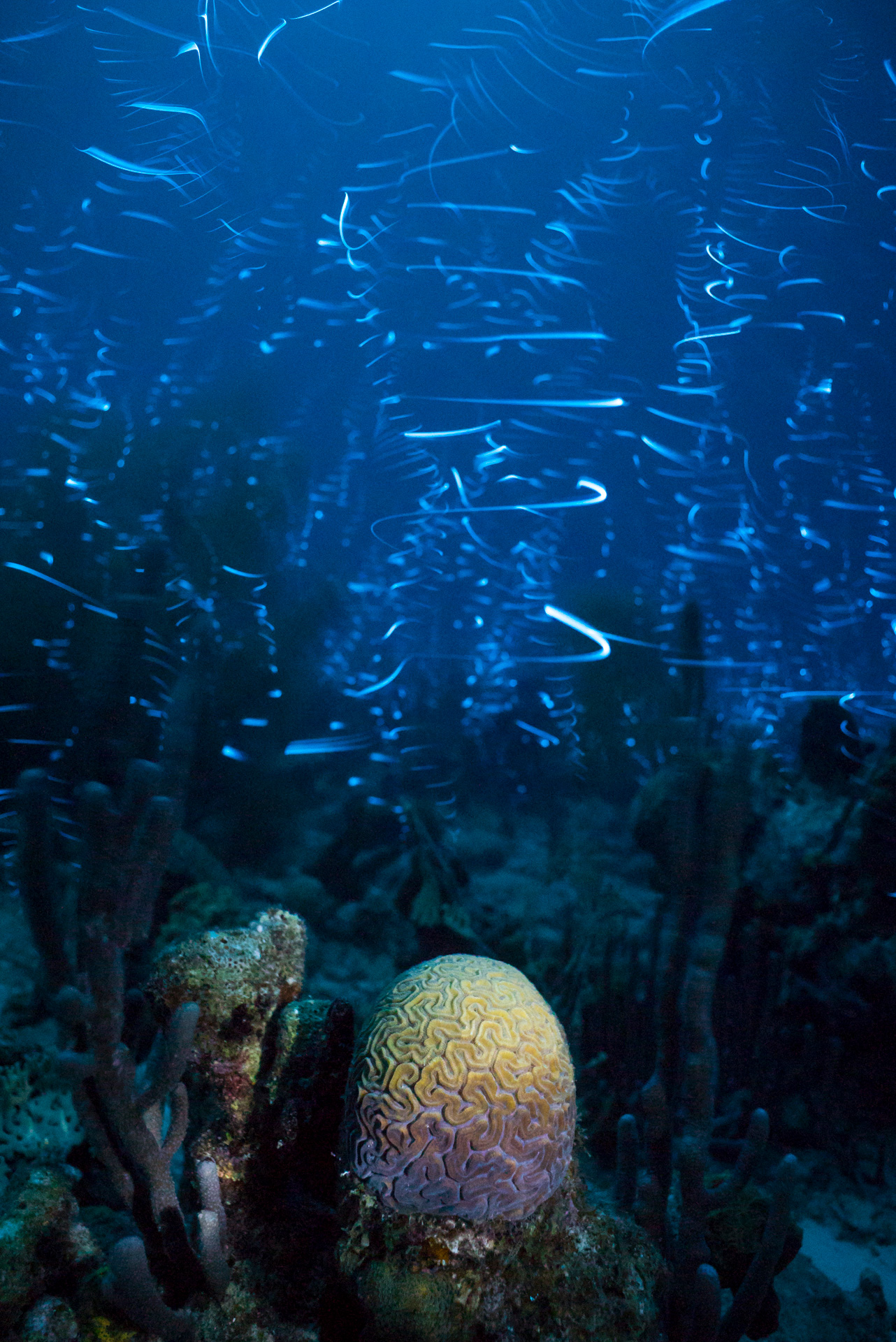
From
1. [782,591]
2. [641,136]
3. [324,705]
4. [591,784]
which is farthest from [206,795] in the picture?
[641,136]

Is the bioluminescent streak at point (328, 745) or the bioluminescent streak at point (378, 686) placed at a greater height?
the bioluminescent streak at point (378, 686)

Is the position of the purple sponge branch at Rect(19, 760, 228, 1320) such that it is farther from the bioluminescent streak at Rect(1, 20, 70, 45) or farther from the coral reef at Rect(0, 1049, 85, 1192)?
the bioluminescent streak at Rect(1, 20, 70, 45)

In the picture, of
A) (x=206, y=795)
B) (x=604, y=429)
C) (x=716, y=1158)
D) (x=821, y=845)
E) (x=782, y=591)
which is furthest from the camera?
(x=604, y=429)

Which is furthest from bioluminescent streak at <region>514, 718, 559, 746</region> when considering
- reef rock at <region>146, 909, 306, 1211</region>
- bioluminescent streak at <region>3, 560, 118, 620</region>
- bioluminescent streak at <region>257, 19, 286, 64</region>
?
bioluminescent streak at <region>257, 19, 286, 64</region>

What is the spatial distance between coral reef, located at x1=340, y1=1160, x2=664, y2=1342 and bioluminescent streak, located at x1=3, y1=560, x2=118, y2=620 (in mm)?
7901

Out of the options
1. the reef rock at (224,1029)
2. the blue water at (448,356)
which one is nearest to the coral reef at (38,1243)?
the reef rock at (224,1029)

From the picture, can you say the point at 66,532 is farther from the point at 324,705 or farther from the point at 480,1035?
the point at 480,1035

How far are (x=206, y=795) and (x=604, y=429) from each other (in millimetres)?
14306

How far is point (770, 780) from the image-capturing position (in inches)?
192

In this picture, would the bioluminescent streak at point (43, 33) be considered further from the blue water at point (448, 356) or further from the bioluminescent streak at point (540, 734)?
the bioluminescent streak at point (540, 734)

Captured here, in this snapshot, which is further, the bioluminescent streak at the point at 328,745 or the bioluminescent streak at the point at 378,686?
the bioluminescent streak at the point at 378,686

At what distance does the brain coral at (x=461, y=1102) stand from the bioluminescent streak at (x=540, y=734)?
936cm

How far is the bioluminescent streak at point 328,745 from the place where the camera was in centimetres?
941

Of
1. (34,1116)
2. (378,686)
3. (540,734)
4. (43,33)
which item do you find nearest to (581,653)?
(540,734)
